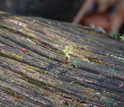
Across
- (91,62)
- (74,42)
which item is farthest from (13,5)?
(91,62)

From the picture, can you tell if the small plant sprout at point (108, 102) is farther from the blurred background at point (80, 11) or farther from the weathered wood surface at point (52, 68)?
the blurred background at point (80, 11)

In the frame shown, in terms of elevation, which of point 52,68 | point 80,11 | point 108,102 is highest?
point 80,11

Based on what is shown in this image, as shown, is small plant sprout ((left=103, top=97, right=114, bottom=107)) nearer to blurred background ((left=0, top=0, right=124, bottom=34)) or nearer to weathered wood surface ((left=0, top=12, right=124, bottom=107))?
weathered wood surface ((left=0, top=12, right=124, bottom=107))

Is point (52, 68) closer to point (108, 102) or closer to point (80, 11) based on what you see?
point (108, 102)

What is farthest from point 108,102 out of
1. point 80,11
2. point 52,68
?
point 80,11

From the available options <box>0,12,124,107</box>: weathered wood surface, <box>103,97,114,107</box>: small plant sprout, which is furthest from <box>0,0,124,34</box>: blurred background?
<box>103,97,114,107</box>: small plant sprout
